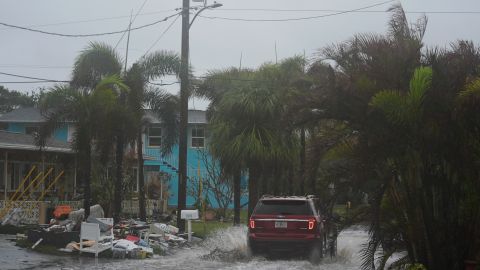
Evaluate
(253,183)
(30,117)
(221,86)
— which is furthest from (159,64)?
(30,117)

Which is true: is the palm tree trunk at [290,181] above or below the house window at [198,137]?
below

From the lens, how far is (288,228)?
1681 cm

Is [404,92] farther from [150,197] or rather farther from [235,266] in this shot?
[150,197]

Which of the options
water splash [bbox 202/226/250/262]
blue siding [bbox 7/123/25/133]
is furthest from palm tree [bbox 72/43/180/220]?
blue siding [bbox 7/123/25/133]

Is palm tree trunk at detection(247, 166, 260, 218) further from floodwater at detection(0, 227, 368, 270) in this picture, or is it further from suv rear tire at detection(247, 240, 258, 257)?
suv rear tire at detection(247, 240, 258, 257)

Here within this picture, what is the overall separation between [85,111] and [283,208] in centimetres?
772

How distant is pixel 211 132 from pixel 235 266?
1088 cm

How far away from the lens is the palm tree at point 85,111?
21.2m

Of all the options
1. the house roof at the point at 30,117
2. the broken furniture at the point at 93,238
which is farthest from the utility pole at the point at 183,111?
the house roof at the point at 30,117

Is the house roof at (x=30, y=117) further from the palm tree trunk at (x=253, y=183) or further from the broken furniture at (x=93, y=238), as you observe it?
the broken furniture at (x=93, y=238)

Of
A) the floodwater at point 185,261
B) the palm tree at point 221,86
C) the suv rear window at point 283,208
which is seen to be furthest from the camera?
the palm tree at point 221,86

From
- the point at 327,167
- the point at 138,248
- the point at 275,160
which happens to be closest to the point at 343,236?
the point at 275,160

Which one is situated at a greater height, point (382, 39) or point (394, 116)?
point (382, 39)

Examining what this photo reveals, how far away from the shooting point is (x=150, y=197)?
1542 inches
